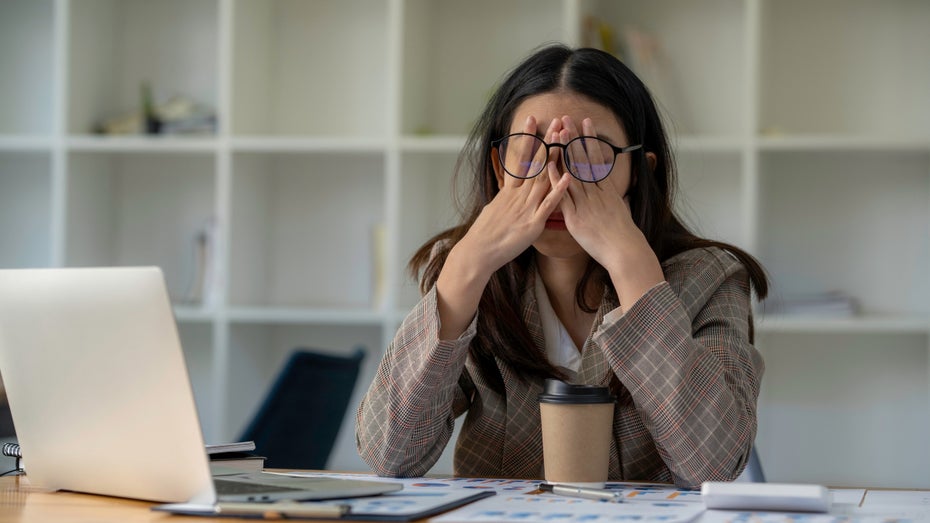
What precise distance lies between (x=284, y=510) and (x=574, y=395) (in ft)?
1.22

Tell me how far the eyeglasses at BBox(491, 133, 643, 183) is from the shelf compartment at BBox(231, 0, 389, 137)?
1.85 metres

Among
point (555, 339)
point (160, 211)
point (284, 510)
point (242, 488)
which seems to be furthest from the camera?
point (160, 211)

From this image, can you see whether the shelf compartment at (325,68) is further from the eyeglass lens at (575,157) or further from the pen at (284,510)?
the pen at (284,510)

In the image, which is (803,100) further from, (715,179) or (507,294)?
(507,294)

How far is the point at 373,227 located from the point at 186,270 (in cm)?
61

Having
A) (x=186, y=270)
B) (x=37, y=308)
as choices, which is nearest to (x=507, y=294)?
(x=37, y=308)

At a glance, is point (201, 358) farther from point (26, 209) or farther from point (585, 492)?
point (585, 492)

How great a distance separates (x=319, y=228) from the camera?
3.32 metres

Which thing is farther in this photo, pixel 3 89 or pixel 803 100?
pixel 3 89

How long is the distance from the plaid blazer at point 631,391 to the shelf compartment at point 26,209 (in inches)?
90.4

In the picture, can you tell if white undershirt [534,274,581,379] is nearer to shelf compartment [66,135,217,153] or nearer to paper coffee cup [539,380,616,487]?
paper coffee cup [539,380,616,487]

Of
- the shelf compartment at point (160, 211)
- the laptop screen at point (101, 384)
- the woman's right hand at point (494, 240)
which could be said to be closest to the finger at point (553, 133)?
the woman's right hand at point (494, 240)

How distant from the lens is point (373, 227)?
3.27 meters

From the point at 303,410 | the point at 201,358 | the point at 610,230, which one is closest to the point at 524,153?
the point at 610,230
